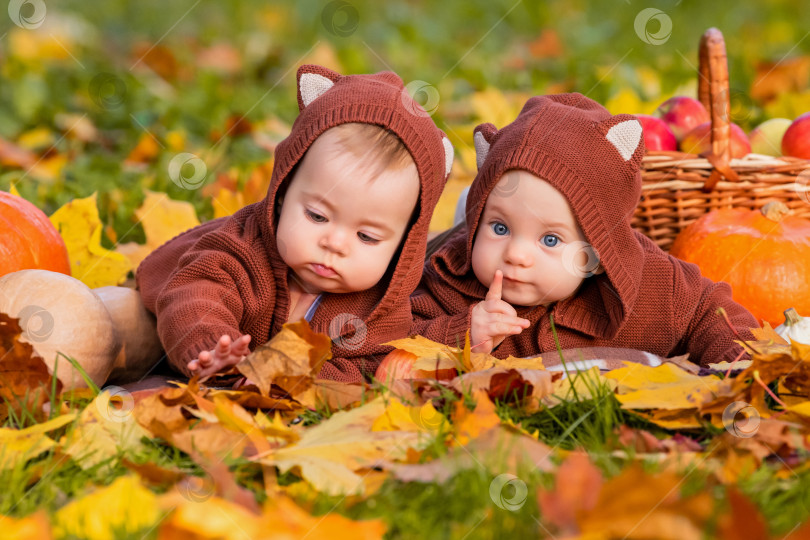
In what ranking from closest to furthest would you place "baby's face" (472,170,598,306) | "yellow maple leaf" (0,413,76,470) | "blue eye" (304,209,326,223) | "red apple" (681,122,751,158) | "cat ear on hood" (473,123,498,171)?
"yellow maple leaf" (0,413,76,470), "blue eye" (304,209,326,223), "baby's face" (472,170,598,306), "cat ear on hood" (473,123,498,171), "red apple" (681,122,751,158)

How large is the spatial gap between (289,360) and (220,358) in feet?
0.53

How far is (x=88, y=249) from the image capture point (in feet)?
9.50

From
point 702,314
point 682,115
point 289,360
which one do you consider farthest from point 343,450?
point 682,115

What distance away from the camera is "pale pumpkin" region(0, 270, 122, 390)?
2.12 m

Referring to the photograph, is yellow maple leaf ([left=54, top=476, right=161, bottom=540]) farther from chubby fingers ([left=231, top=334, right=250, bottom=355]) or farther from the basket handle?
the basket handle

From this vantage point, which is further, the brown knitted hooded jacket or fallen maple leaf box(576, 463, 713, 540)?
the brown knitted hooded jacket

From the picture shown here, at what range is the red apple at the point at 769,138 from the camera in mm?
3445

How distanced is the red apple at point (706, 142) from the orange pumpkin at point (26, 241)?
2.25 metres

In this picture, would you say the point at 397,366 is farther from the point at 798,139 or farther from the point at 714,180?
the point at 798,139

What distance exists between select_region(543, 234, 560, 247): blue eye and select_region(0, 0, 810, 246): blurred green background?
62.7 inches

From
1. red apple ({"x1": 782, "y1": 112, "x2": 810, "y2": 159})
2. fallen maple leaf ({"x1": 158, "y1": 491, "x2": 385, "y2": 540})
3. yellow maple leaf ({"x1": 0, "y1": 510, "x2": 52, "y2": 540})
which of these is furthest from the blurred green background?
fallen maple leaf ({"x1": 158, "y1": 491, "x2": 385, "y2": 540})

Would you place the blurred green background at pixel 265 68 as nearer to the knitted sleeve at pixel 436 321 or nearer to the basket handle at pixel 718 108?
the basket handle at pixel 718 108

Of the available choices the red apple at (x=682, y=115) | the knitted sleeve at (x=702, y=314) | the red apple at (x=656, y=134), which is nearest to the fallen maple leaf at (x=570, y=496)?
the knitted sleeve at (x=702, y=314)

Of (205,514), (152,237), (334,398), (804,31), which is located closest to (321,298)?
(334,398)
